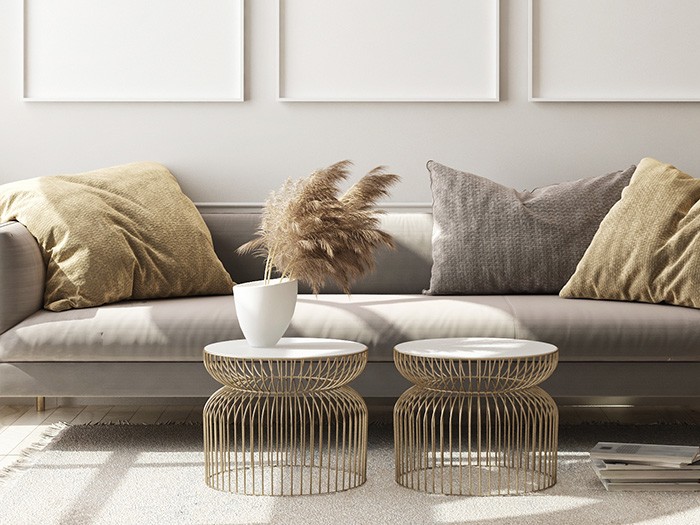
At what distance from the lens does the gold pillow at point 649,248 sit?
10.4ft

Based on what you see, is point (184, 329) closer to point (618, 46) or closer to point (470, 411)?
point (470, 411)

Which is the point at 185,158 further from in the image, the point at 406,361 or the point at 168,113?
the point at 406,361

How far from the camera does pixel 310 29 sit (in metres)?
3.94

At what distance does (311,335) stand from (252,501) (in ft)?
2.21

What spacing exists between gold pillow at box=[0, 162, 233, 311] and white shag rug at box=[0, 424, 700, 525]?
1.95 ft

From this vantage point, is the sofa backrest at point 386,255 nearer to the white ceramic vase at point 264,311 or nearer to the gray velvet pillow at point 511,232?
the gray velvet pillow at point 511,232

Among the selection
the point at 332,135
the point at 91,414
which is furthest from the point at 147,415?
the point at 332,135

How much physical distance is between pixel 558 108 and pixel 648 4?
0.57m

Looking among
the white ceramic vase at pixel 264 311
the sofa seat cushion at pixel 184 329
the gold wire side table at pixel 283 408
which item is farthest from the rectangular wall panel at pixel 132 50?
the gold wire side table at pixel 283 408

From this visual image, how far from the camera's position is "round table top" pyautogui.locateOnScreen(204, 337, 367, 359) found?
2.47m

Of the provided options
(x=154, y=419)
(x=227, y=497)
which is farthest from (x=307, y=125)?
(x=227, y=497)

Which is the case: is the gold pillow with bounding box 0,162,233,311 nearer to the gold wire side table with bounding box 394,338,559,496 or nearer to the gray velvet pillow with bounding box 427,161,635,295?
the gray velvet pillow with bounding box 427,161,635,295

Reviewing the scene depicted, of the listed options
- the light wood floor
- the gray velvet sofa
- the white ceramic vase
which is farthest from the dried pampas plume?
the light wood floor

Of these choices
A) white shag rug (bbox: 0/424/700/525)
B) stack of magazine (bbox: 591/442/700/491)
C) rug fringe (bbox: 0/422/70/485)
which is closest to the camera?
white shag rug (bbox: 0/424/700/525)
